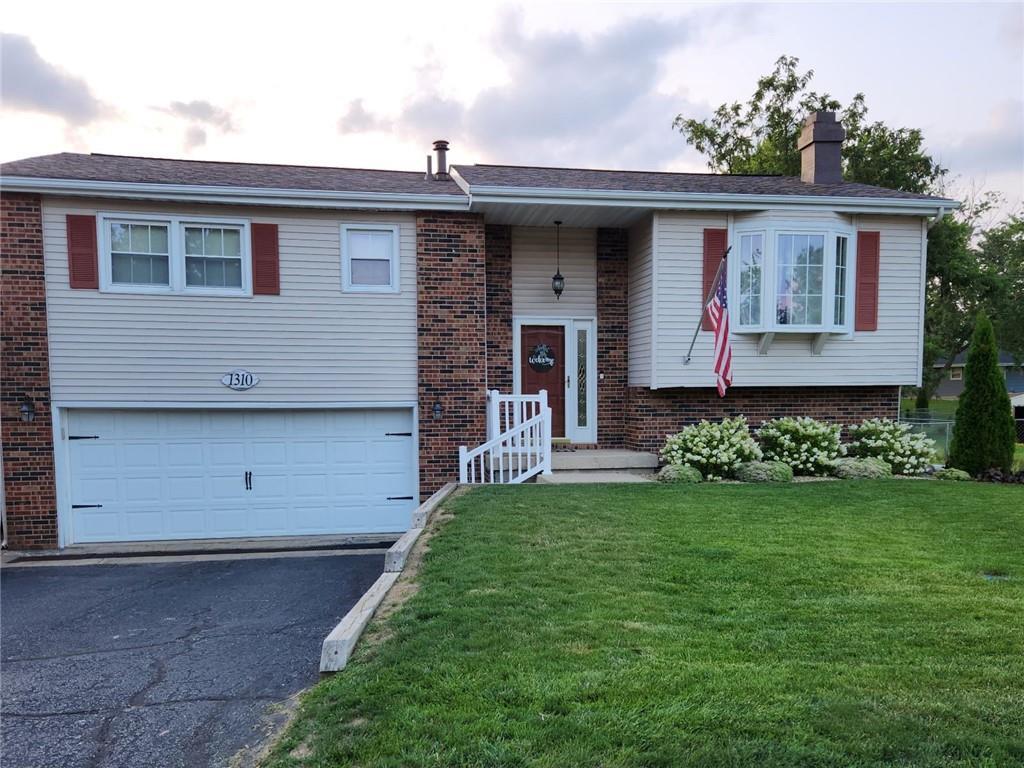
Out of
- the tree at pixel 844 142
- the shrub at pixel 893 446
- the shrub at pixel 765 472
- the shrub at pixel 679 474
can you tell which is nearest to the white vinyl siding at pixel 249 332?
the shrub at pixel 679 474

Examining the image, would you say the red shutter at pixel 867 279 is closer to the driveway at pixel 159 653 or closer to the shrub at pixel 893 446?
the shrub at pixel 893 446

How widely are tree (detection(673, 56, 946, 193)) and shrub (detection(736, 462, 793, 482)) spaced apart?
1526 centimetres

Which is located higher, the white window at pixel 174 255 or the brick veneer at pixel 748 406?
the white window at pixel 174 255

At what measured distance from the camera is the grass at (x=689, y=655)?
2.18 m

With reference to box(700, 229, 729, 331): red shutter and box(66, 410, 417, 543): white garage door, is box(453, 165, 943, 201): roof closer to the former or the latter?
box(700, 229, 729, 331): red shutter

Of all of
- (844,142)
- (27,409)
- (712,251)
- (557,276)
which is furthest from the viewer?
(844,142)

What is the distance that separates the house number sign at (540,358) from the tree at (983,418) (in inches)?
261

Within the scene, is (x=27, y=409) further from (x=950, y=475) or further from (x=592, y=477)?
(x=950, y=475)

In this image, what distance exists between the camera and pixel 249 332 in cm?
855

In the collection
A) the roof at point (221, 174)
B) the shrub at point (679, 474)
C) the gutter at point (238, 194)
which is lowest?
the shrub at point (679, 474)

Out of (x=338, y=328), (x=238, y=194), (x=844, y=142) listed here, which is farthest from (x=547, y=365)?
(x=844, y=142)

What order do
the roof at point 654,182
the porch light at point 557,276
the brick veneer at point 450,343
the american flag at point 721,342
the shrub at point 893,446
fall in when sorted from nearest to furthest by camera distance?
the american flag at point 721,342
the shrub at point 893,446
the brick veneer at point 450,343
the roof at point 654,182
the porch light at point 557,276

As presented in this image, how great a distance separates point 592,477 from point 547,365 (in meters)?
2.36

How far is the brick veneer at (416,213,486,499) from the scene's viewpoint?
8.82 meters
